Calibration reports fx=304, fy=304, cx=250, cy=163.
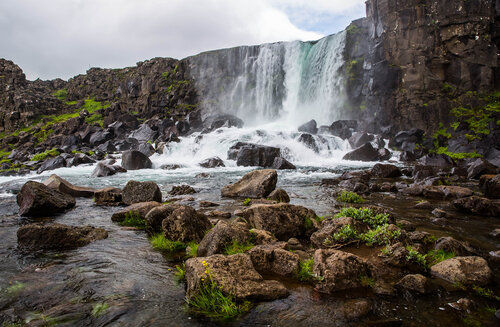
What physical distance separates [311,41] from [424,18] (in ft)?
66.8

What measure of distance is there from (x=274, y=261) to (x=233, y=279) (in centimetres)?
124

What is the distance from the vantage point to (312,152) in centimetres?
3306

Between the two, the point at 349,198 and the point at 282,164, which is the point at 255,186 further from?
the point at 282,164

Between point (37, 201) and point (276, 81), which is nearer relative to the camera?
point (37, 201)

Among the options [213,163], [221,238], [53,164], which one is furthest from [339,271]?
[53,164]

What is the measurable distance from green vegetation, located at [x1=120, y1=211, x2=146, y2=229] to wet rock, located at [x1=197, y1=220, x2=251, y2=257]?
11.7ft

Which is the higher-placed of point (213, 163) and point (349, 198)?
point (213, 163)

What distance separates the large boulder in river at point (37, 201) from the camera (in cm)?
1088

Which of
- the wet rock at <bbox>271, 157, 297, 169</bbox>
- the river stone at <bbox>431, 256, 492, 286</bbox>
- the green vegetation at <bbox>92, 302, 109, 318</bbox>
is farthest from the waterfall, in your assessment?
the green vegetation at <bbox>92, 302, 109, 318</bbox>

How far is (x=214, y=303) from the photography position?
445 cm

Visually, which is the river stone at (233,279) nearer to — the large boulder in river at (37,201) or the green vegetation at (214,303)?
the green vegetation at (214,303)

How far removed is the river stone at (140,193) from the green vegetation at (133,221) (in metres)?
2.51

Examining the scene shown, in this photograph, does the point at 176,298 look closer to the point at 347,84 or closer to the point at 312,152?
the point at 312,152

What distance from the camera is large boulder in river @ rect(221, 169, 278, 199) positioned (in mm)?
13969
